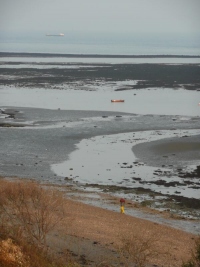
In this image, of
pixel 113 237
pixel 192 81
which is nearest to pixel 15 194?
pixel 113 237

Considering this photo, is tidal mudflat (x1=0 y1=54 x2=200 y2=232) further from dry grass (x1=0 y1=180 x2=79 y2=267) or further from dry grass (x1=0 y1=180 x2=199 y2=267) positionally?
dry grass (x1=0 y1=180 x2=79 y2=267)

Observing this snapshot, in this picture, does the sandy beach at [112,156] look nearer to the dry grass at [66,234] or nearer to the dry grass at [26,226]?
the dry grass at [66,234]

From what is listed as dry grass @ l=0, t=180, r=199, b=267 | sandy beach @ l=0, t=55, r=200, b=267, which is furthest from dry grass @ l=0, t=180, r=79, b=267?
sandy beach @ l=0, t=55, r=200, b=267

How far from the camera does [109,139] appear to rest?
38.3 meters

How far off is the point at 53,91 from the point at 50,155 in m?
34.2

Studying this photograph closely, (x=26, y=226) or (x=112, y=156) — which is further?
(x=112, y=156)

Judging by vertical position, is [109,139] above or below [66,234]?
below

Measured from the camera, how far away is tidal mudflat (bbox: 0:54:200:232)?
88.8 feet

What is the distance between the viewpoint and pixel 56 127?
140 feet

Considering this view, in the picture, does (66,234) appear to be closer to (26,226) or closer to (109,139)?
(26,226)

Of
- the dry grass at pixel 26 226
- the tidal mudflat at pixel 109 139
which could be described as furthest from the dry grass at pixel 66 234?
the tidal mudflat at pixel 109 139

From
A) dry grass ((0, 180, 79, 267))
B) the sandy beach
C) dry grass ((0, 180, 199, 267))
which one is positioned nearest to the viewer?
dry grass ((0, 180, 79, 267))

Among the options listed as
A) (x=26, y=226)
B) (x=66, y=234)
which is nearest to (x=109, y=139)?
(x=66, y=234)

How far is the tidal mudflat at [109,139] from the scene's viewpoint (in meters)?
27.1
